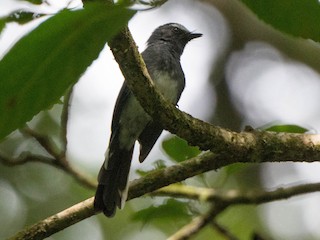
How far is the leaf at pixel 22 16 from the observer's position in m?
1.72

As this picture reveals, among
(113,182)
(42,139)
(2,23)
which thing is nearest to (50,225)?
(42,139)

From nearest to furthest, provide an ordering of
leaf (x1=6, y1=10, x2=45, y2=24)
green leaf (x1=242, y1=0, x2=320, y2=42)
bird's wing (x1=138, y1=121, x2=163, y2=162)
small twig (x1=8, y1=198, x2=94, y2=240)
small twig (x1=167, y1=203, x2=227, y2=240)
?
green leaf (x1=242, y1=0, x2=320, y2=42)
leaf (x1=6, y1=10, x2=45, y2=24)
small twig (x1=8, y1=198, x2=94, y2=240)
small twig (x1=167, y1=203, x2=227, y2=240)
bird's wing (x1=138, y1=121, x2=163, y2=162)

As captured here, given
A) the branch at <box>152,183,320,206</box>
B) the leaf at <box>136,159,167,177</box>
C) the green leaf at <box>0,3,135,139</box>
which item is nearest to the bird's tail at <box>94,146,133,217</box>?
the leaf at <box>136,159,167,177</box>

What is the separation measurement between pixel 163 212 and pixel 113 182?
26.4 inches

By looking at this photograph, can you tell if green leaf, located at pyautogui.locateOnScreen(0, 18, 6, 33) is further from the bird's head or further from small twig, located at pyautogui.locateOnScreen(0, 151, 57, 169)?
the bird's head

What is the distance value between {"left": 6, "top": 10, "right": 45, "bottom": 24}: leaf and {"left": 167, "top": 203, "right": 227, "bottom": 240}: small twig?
4.82 ft

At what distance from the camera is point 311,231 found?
673cm

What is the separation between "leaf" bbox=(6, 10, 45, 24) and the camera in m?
1.72

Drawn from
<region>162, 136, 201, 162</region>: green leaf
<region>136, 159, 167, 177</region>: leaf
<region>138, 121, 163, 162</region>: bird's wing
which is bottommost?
<region>138, 121, 163, 162</region>: bird's wing

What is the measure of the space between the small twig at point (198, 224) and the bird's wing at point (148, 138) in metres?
0.76

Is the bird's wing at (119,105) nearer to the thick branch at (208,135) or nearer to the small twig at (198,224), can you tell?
the small twig at (198,224)

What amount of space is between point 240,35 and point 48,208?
2.76m

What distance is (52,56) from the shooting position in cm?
110

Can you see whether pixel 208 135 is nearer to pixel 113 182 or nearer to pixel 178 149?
pixel 178 149
